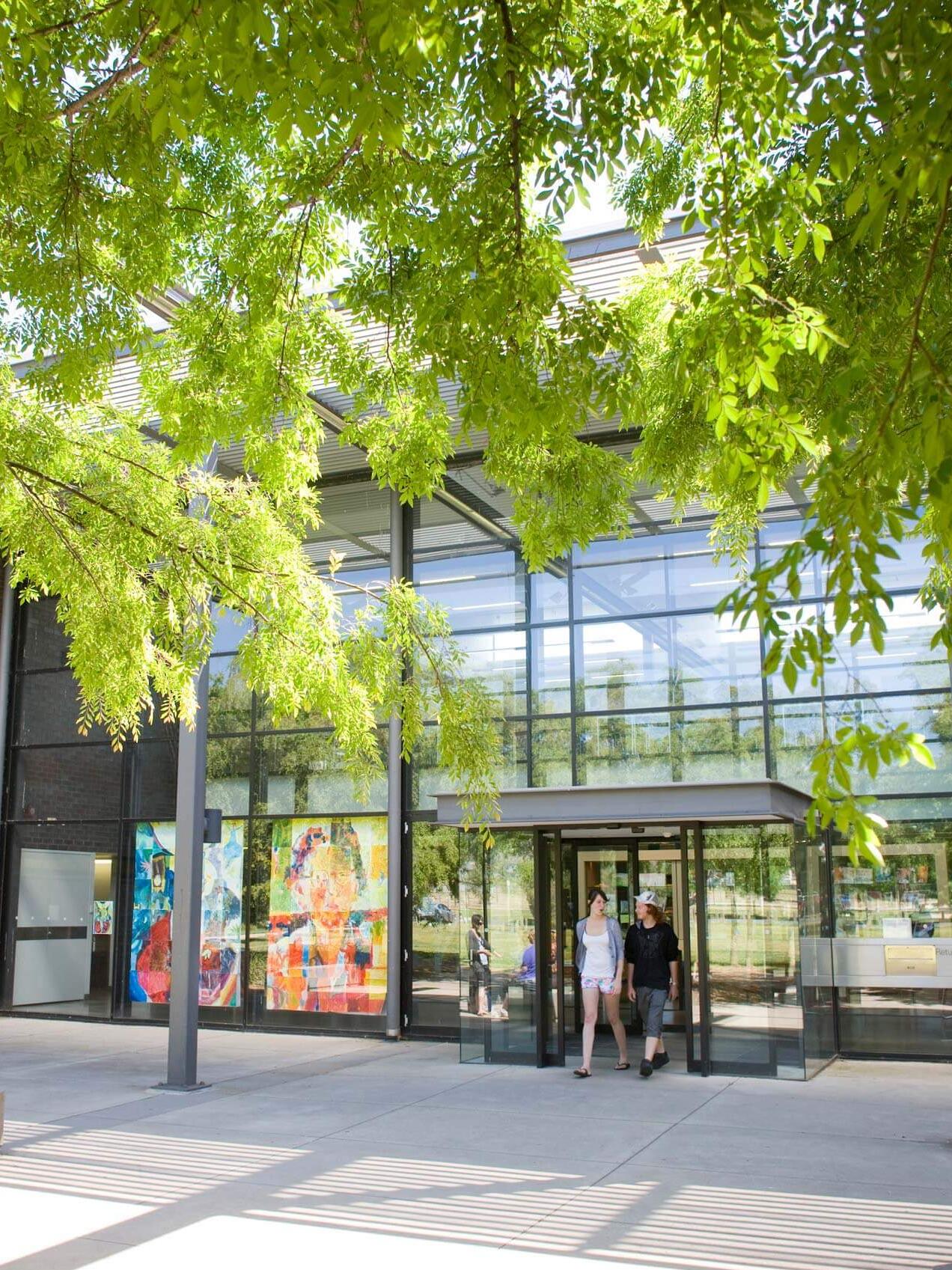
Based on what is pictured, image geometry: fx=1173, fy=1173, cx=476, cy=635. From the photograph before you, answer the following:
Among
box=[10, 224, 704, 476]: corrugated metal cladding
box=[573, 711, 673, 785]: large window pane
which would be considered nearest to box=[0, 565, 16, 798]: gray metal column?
box=[10, 224, 704, 476]: corrugated metal cladding

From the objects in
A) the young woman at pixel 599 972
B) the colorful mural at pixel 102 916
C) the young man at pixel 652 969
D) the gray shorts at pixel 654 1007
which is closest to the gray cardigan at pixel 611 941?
the young woman at pixel 599 972

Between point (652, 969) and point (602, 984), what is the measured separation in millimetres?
488

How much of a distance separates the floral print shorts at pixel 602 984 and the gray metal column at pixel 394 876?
11.3 feet

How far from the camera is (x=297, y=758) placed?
15.0 meters

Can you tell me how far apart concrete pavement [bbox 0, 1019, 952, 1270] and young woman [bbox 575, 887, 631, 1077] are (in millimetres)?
323

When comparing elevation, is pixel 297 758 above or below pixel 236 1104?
above

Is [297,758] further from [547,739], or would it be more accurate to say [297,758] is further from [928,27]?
[928,27]

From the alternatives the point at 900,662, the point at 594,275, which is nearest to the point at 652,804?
the point at 900,662

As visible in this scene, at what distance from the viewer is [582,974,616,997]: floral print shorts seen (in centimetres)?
1095

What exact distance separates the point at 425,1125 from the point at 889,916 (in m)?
5.78

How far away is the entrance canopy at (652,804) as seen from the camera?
10562 mm

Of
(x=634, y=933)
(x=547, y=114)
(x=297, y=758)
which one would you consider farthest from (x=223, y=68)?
(x=297, y=758)

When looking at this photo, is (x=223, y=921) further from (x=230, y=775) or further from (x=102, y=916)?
(x=102, y=916)

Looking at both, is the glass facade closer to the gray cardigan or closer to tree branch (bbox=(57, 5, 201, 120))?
the gray cardigan
